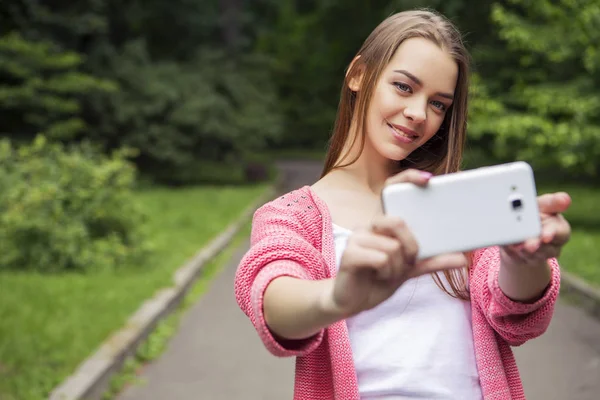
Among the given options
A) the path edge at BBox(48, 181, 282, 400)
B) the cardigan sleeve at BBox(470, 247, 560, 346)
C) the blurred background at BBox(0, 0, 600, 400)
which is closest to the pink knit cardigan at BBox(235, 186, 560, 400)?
the cardigan sleeve at BBox(470, 247, 560, 346)

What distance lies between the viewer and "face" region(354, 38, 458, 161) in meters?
1.76

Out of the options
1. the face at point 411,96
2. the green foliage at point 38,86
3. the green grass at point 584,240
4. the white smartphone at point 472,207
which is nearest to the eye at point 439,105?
the face at point 411,96

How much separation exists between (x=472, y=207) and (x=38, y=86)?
1810 centimetres

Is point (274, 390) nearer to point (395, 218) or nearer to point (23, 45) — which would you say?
point (395, 218)

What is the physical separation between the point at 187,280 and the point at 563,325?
406cm

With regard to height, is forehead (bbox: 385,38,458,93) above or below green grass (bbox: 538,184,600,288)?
above

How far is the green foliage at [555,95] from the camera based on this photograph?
11719 mm

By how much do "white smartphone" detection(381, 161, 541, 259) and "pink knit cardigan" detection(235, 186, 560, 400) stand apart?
0.31 meters

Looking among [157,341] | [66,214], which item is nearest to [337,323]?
[157,341]

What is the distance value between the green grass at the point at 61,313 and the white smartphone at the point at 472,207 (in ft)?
12.9

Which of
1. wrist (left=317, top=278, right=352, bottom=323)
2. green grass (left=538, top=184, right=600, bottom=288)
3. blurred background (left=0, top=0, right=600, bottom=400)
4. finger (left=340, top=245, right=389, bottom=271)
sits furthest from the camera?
green grass (left=538, top=184, right=600, bottom=288)

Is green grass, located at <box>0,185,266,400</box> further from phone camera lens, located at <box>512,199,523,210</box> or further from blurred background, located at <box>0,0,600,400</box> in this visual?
phone camera lens, located at <box>512,199,523,210</box>

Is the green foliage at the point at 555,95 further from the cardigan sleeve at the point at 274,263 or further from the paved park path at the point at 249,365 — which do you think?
the cardigan sleeve at the point at 274,263

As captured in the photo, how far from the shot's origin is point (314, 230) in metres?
1.79
